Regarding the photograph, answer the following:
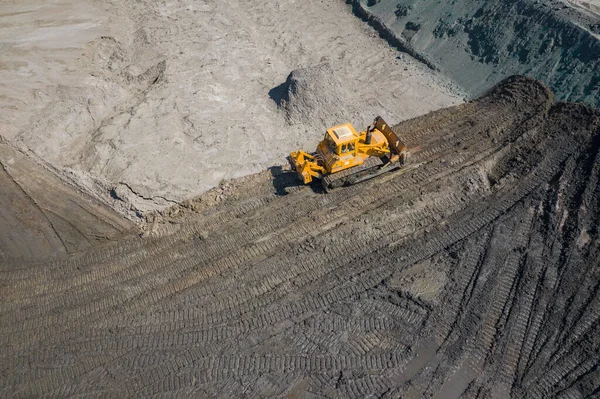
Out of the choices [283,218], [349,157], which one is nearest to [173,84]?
[283,218]

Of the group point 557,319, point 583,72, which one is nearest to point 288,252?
point 557,319

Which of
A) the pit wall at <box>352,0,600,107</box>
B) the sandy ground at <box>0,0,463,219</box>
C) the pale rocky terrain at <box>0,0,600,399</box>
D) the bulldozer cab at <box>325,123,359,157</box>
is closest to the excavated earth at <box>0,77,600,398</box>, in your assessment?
the pale rocky terrain at <box>0,0,600,399</box>

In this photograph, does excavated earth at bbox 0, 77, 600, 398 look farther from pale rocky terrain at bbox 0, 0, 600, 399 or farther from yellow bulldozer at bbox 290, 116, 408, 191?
yellow bulldozer at bbox 290, 116, 408, 191

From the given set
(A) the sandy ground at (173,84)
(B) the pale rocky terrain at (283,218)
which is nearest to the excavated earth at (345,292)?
(B) the pale rocky terrain at (283,218)

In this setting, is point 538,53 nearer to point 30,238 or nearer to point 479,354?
point 479,354

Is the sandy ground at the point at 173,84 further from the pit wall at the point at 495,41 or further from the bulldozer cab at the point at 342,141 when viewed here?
the bulldozer cab at the point at 342,141
